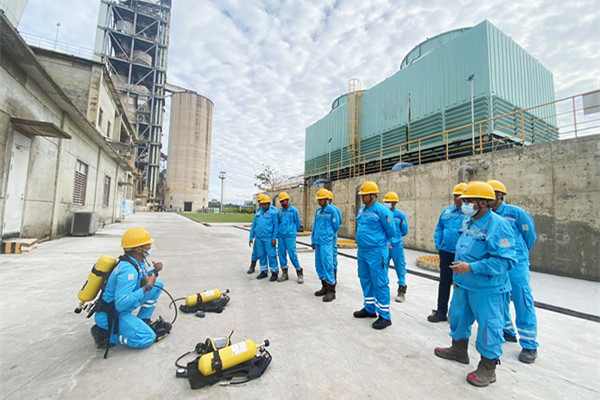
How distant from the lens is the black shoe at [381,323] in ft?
10.4

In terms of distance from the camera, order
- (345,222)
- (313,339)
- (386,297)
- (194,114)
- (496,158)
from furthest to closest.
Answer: (194,114), (345,222), (496,158), (386,297), (313,339)

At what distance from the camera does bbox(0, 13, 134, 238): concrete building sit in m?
7.16

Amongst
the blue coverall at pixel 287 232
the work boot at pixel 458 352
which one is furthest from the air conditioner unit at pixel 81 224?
the work boot at pixel 458 352

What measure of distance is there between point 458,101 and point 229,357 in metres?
11.4

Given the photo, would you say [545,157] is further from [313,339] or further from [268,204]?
[313,339]

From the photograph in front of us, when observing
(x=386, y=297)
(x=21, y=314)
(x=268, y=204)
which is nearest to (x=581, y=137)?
(x=386, y=297)

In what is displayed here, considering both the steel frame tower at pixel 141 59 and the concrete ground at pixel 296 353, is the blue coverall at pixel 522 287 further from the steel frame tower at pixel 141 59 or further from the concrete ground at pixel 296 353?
the steel frame tower at pixel 141 59

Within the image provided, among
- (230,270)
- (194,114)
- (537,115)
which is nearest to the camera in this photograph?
(230,270)

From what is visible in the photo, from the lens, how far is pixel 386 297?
3240 millimetres

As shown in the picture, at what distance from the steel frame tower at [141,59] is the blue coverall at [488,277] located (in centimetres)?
5015

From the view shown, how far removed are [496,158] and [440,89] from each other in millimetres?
4561

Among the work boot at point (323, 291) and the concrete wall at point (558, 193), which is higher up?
the concrete wall at point (558, 193)

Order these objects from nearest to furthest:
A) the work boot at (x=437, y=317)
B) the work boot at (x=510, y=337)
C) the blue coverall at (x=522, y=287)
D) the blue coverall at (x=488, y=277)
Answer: the blue coverall at (x=488, y=277) → the blue coverall at (x=522, y=287) → the work boot at (x=510, y=337) → the work boot at (x=437, y=317)

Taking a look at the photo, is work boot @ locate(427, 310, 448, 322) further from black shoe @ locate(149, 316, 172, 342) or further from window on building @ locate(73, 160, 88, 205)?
window on building @ locate(73, 160, 88, 205)
